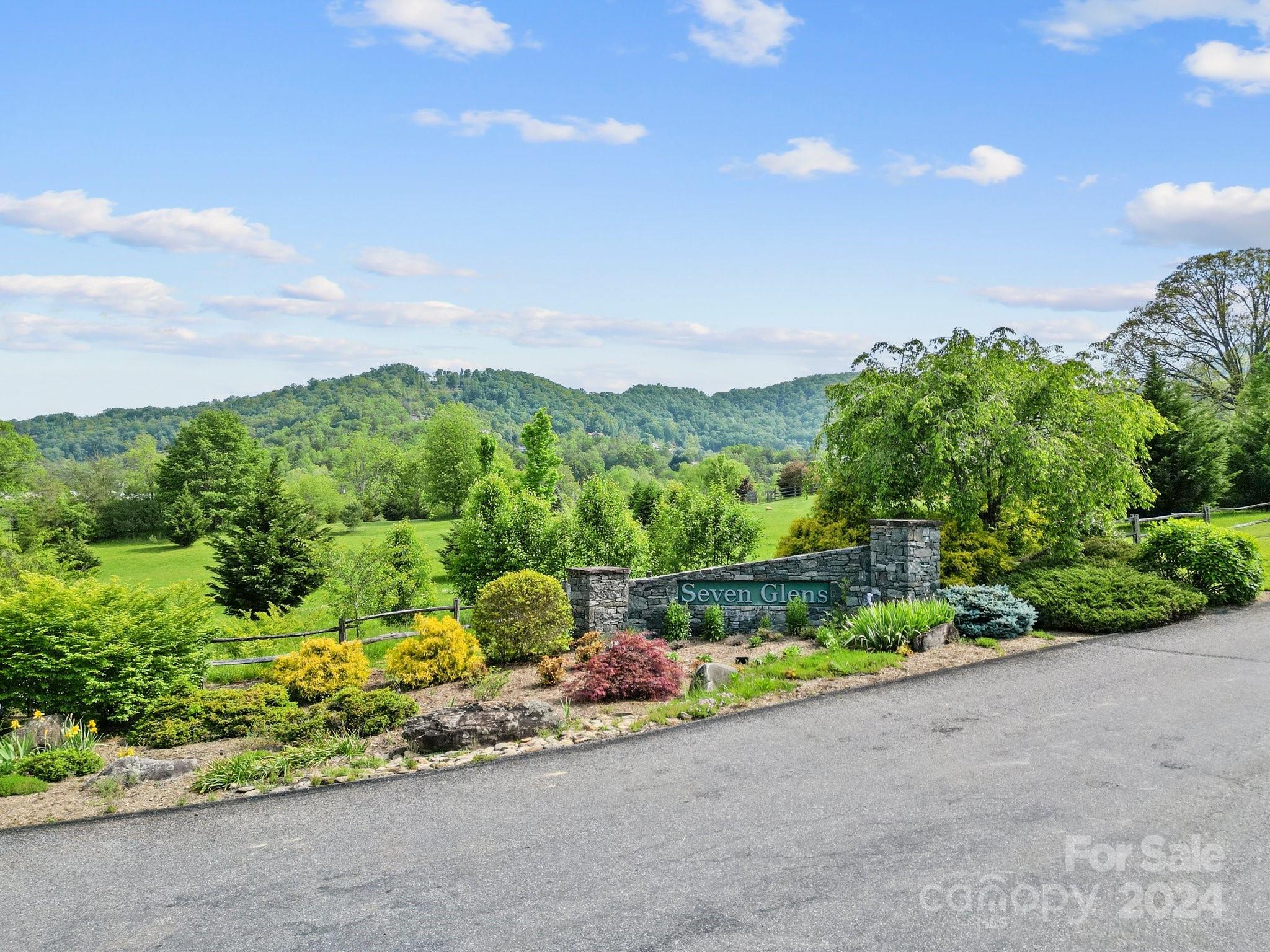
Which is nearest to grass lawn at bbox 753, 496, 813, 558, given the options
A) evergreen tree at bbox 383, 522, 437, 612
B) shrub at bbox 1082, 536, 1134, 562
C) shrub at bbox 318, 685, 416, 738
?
evergreen tree at bbox 383, 522, 437, 612

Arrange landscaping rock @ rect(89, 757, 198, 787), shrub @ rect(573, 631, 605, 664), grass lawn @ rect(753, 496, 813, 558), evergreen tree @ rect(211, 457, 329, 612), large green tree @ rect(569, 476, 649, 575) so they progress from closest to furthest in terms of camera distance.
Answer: landscaping rock @ rect(89, 757, 198, 787) → shrub @ rect(573, 631, 605, 664) → evergreen tree @ rect(211, 457, 329, 612) → large green tree @ rect(569, 476, 649, 575) → grass lawn @ rect(753, 496, 813, 558)

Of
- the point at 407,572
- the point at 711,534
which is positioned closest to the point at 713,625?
the point at 711,534

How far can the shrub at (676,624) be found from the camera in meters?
15.3

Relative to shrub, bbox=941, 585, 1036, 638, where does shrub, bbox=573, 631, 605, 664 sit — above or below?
below

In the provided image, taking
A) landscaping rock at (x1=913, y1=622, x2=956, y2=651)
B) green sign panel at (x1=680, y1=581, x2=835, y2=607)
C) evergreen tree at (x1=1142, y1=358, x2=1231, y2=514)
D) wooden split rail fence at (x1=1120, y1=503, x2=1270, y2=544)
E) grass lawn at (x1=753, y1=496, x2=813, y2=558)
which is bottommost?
grass lawn at (x1=753, y1=496, x2=813, y2=558)

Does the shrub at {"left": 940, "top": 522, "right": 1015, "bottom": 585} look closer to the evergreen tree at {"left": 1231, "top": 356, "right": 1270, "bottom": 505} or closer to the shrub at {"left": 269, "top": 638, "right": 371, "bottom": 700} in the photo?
the shrub at {"left": 269, "top": 638, "right": 371, "bottom": 700}

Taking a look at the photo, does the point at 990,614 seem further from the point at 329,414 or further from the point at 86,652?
the point at 329,414

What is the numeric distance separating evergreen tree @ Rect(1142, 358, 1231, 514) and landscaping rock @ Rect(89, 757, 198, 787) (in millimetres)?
33567

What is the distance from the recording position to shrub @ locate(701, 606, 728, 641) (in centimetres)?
1530

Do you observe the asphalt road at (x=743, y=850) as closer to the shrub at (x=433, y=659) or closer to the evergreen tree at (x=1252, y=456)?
the shrub at (x=433, y=659)

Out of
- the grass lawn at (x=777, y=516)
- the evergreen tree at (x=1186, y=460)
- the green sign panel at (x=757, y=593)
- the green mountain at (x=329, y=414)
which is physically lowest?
the grass lawn at (x=777, y=516)

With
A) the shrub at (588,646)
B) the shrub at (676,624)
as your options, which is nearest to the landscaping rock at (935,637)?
the shrub at (676,624)

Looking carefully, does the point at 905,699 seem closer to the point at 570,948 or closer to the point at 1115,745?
the point at 1115,745

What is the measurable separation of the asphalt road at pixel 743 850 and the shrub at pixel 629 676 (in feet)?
4.70
